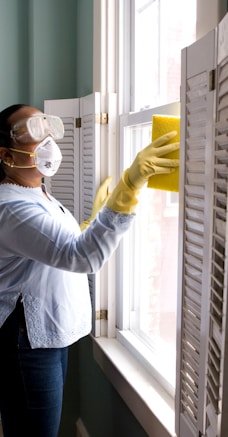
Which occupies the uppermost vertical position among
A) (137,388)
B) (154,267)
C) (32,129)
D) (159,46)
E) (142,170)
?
(159,46)

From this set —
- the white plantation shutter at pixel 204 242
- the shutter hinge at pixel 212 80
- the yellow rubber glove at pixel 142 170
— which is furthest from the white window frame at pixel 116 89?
the shutter hinge at pixel 212 80

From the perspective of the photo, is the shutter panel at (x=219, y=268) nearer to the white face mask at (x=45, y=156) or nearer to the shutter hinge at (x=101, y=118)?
the white face mask at (x=45, y=156)

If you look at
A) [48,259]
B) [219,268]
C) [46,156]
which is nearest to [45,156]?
[46,156]

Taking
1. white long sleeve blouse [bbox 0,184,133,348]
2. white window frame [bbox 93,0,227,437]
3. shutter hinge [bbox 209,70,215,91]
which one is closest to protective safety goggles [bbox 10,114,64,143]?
white long sleeve blouse [bbox 0,184,133,348]

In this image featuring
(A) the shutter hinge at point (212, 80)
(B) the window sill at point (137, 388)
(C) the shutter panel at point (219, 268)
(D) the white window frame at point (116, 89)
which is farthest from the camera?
(D) the white window frame at point (116, 89)

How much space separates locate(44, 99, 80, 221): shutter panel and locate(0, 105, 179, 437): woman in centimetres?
55

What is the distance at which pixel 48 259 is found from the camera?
1376 mm

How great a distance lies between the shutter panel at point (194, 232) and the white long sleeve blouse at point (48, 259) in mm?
284

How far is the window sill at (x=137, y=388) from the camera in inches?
57.8

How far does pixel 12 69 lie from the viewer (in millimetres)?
2508

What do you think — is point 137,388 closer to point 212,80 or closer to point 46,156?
point 46,156

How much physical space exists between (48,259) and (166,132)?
46cm

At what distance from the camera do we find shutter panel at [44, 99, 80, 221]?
2.21 m

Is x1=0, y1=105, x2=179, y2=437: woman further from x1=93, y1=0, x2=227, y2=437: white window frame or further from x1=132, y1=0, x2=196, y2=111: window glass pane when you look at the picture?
x1=132, y1=0, x2=196, y2=111: window glass pane
